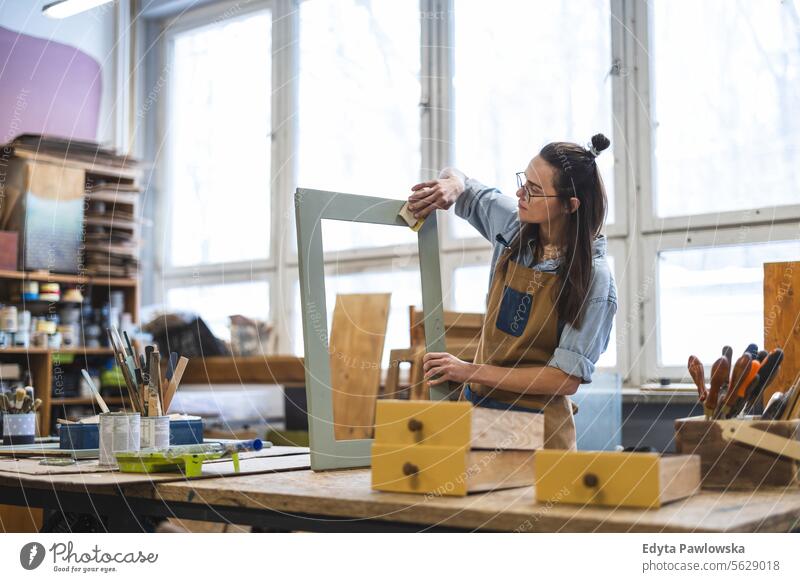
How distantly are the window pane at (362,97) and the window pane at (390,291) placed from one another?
0.21 meters

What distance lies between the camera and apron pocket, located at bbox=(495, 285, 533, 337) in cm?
201

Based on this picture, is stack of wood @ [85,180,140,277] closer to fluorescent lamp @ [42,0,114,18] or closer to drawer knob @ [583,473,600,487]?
fluorescent lamp @ [42,0,114,18]

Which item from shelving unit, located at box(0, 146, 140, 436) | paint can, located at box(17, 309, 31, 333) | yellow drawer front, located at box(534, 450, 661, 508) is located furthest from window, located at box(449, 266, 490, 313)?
yellow drawer front, located at box(534, 450, 661, 508)

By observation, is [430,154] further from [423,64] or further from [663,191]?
[663,191]

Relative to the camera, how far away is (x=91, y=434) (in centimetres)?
222

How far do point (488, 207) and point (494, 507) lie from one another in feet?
3.55

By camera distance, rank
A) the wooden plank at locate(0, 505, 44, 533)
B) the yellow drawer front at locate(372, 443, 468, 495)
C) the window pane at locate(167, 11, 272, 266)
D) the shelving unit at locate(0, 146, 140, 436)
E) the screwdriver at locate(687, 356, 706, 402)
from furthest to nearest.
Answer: the window pane at locate(167, 11, 272, 266) < the shelving unit at locate(0, 146, 140, 436) < the wooden plank at locate(0, 505, 44, 533) < the screwdriver at locate(687, 356, 706, 402) < the yellow drawer front at locate(372, 443, 468, 495)

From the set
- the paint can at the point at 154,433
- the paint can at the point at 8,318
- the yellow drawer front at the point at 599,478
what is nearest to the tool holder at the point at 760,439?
the yellow drawer front at the point at 599,478

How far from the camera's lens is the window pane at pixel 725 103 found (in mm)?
3885

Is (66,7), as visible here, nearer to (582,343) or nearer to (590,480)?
(582,343)

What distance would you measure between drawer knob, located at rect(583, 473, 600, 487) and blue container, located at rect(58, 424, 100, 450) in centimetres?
140

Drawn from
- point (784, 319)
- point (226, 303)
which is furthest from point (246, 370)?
point (784, 319)

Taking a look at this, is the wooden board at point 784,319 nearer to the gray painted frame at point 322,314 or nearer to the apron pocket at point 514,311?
the apron pocket at point 514,311

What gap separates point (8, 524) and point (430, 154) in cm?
320
